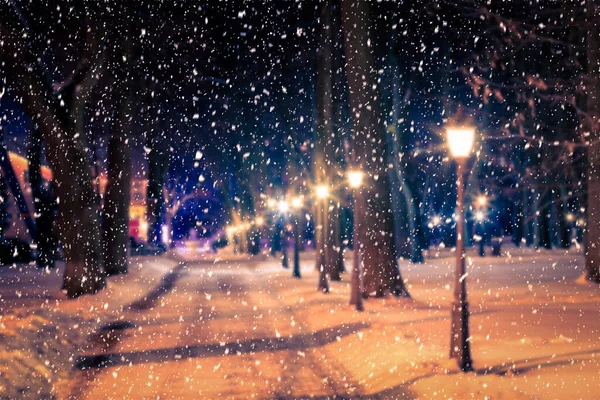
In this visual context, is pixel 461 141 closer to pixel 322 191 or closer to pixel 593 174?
pixel 322 191

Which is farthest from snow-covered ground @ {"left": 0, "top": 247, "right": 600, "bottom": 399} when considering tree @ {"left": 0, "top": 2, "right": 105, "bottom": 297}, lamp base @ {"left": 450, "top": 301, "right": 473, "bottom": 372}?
tree @ {"left": 0, "top": 2, "right": 105, "bottom": 297}

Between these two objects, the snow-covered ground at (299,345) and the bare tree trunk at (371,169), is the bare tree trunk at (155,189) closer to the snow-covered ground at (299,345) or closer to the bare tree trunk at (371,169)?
the snow-covered ground at (299,345)

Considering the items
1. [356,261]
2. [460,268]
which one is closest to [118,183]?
[356,261]

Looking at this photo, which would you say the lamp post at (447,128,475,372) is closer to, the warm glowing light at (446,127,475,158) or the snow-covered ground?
the warm glowing light at (446,127,475,158)

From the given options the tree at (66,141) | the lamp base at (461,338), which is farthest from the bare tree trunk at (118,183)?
the lamp base at (461,338)

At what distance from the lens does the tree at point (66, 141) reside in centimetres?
2019

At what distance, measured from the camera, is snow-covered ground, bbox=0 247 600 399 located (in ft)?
32.8

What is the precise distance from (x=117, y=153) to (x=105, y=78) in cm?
310

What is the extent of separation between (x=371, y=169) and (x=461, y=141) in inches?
365

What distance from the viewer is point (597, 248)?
76.4 ft

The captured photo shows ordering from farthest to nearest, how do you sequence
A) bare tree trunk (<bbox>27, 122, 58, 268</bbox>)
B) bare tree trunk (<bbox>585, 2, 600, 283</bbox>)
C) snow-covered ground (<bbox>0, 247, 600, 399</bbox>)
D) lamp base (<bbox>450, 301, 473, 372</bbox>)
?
bare tree trunk (<bbox>27, 122, 58, 268</bbox>) < bare tree trunk (<bbox>585, 2, 600, 283</bbox>) < lamp base (<bbox>450, 301, 473, 372</bbox>) < snow-covered ground (<bbox>0, 247, 600, 399</bbox>)

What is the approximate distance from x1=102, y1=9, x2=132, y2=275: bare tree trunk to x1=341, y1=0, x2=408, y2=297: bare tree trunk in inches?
470

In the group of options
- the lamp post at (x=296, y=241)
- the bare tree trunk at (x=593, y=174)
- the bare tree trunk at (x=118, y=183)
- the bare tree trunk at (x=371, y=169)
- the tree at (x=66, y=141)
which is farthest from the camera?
the lamp post at (x=296, y=241)

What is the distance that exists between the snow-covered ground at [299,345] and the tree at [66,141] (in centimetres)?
121
